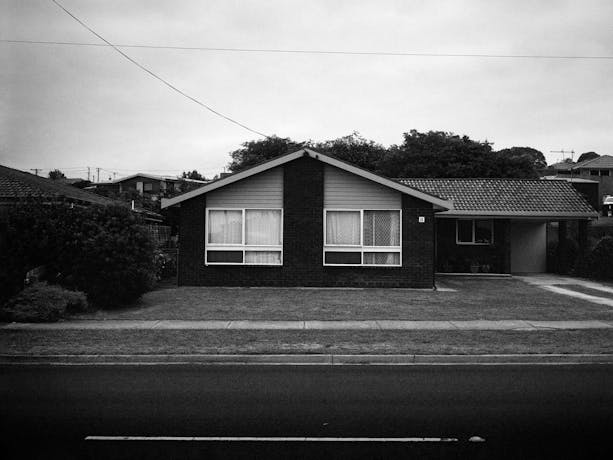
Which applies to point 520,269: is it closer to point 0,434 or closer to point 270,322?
point 270,322

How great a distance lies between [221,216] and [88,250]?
6.04 m

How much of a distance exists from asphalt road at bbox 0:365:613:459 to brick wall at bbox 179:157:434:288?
1048cm

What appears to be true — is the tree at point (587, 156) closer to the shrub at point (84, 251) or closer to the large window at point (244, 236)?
the large window at point (244, 236)

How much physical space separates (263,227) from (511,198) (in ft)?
40.0

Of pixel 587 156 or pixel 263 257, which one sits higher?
pixel 587 156

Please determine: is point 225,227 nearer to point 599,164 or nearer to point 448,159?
point 448,159

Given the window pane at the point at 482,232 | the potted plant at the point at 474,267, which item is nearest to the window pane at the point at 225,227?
the potted plant at the point at 474,267

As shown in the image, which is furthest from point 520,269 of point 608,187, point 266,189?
point 608,187

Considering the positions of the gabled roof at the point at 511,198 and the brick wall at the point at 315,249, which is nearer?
the brick wall at the point at 315,249

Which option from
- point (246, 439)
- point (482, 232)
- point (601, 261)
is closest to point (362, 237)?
point (482, 232)

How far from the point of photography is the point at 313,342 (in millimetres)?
11297

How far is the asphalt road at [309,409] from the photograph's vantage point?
19.0ft

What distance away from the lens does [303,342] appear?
1130cm

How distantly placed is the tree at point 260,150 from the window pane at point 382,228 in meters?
44.8
